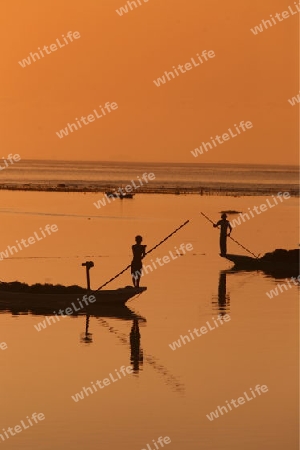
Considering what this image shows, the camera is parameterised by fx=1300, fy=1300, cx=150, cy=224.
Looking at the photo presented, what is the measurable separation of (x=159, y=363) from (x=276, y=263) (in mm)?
18079

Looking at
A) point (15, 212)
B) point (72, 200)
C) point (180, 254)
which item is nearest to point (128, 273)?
point (180, 254)

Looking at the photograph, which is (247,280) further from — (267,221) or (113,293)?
(267,221)

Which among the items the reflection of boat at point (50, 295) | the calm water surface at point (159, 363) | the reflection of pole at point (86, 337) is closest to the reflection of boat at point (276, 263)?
the calm water surface at point (159, 363)

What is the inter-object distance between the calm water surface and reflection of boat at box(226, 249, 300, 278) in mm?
773

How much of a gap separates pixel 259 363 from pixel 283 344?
2050 mm

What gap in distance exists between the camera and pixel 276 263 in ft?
136

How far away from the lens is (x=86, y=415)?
65.8 feet

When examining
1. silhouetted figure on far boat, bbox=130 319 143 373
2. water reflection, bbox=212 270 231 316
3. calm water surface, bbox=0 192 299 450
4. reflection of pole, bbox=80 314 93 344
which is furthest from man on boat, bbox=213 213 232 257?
reflection of pole, bbox=80 314 93 344

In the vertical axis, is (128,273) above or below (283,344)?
above

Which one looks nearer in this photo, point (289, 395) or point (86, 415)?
point (86, 415)

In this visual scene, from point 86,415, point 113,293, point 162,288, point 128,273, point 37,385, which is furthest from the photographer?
point 128,273

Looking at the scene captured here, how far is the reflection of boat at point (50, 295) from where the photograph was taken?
3075 cm

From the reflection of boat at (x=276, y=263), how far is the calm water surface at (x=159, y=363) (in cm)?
77

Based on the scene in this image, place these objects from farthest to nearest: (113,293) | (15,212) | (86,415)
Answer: (15,212) → (113,293) → (86,415)
